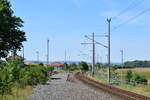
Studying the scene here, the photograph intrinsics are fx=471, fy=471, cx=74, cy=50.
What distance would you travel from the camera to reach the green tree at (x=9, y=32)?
7306 cm

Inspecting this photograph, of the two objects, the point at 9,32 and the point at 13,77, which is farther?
the point at 9,32

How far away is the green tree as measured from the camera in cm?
7306

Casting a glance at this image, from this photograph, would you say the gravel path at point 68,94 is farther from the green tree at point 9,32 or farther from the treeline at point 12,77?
the green tree at point 9,32

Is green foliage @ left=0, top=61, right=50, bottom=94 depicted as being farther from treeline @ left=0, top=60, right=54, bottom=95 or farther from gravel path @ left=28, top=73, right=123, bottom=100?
gravel path @ left=28, top=73, right=123, bottom=100

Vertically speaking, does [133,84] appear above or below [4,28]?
below

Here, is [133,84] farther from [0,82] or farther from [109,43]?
[0,82]

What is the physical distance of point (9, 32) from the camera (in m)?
75.1

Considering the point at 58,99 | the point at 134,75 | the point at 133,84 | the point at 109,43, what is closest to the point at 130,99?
the point at 58,99

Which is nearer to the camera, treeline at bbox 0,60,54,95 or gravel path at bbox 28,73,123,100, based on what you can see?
treeline at bbox 0,60,54,95

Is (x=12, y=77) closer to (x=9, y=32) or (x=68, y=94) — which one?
(x=68, y=94)

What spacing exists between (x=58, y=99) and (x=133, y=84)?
26174 mm

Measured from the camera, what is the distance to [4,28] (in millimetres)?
73250

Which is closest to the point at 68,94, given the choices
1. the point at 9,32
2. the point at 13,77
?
the point at 13,77

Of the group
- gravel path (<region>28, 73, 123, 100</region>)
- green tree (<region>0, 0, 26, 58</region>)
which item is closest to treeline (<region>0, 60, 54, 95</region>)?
gravel path (<region>28, 73, 123, 100</region>)
